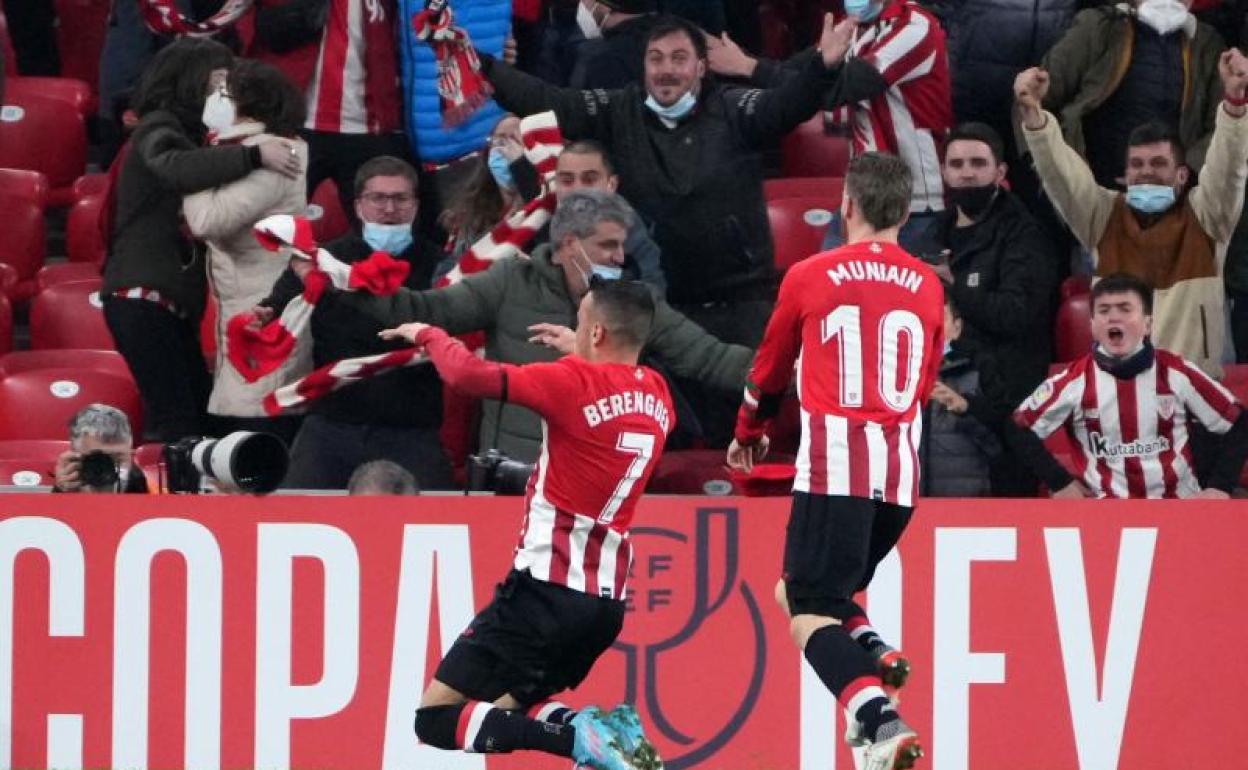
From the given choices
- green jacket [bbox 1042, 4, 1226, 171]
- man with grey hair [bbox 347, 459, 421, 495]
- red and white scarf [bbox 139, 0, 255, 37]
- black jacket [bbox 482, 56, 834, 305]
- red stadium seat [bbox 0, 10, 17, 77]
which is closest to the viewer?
man with grey hair [bbox 347, 459, 421, 495]

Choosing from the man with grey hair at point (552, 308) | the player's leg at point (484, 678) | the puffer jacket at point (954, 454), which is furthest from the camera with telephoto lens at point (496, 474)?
the puffer jacket at point (954, 454)

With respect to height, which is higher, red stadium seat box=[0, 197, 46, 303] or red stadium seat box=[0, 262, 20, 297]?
red stadium seat box=[0, 197, 46, 303]

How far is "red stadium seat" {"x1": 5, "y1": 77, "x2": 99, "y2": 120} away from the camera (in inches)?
478

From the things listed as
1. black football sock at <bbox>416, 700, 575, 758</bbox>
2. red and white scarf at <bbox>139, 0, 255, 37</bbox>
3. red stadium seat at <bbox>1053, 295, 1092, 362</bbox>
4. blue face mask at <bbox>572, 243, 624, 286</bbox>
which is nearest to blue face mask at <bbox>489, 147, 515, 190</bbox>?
blue face mask at <bbox>572, 243, 624, 286</bbox>

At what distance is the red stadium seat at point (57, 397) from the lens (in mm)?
10031

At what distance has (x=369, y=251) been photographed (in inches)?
356

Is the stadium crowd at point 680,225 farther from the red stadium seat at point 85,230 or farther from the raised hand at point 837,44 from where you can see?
the red stadium seat at point 85,230

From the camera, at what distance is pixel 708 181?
9383mm

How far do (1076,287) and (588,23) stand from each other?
243cm

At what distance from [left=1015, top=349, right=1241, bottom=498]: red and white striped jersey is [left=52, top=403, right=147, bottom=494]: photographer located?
328cm

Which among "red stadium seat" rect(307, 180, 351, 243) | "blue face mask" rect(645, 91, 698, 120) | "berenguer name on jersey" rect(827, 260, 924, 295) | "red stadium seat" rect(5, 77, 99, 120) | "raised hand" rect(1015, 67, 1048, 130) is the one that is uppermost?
"raised hand" rect(1015, 67, 1048, 130)

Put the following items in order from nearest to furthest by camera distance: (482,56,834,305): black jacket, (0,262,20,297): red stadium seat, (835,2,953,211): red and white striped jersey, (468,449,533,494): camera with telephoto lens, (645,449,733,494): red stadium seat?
(468,449,533,494): camera with telephoto lens, (645,449,733,494): red stadium seat, (482,56,834,305): black jacket, (835,2,953,211): red and white striped jersey, (0,262,20,297): red stadium seat

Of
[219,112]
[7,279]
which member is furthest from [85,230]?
[219,112]

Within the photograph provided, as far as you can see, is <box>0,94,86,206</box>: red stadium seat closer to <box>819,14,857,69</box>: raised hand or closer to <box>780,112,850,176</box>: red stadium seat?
<box>780,112,850,176</box>: red stadium seat
